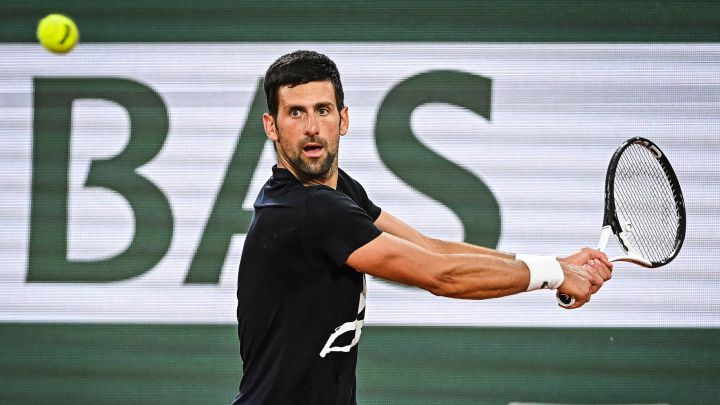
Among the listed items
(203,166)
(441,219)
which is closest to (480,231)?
(441,219)

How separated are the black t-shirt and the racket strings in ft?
4.43

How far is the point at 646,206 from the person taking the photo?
13.4ft

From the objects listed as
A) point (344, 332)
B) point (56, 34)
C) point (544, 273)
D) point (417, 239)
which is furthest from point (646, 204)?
point (56, 34)

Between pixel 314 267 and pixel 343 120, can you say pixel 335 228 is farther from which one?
pixel 343 120

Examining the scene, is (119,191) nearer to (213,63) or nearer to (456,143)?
(213,63)

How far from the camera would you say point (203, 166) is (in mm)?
5227

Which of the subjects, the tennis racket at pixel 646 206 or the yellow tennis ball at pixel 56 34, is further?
the yellow tennis ball at pixel 56 34

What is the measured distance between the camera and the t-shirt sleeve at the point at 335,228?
9.82 ft

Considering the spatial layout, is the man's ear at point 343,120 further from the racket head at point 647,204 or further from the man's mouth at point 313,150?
the racket head at point 647,204

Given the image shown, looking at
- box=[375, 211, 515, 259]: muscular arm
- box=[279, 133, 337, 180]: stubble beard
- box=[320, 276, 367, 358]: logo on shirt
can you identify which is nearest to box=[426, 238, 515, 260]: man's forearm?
box=[375, 211, 515, 259]: muscular arm

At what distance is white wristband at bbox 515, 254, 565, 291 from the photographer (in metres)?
3.20

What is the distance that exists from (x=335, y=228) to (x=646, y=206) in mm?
1619

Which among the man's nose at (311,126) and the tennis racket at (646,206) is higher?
the man's nose at (311,126)

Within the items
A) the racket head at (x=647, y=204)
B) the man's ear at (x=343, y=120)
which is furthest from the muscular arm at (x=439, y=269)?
the racket head at (x=647, y=204)
